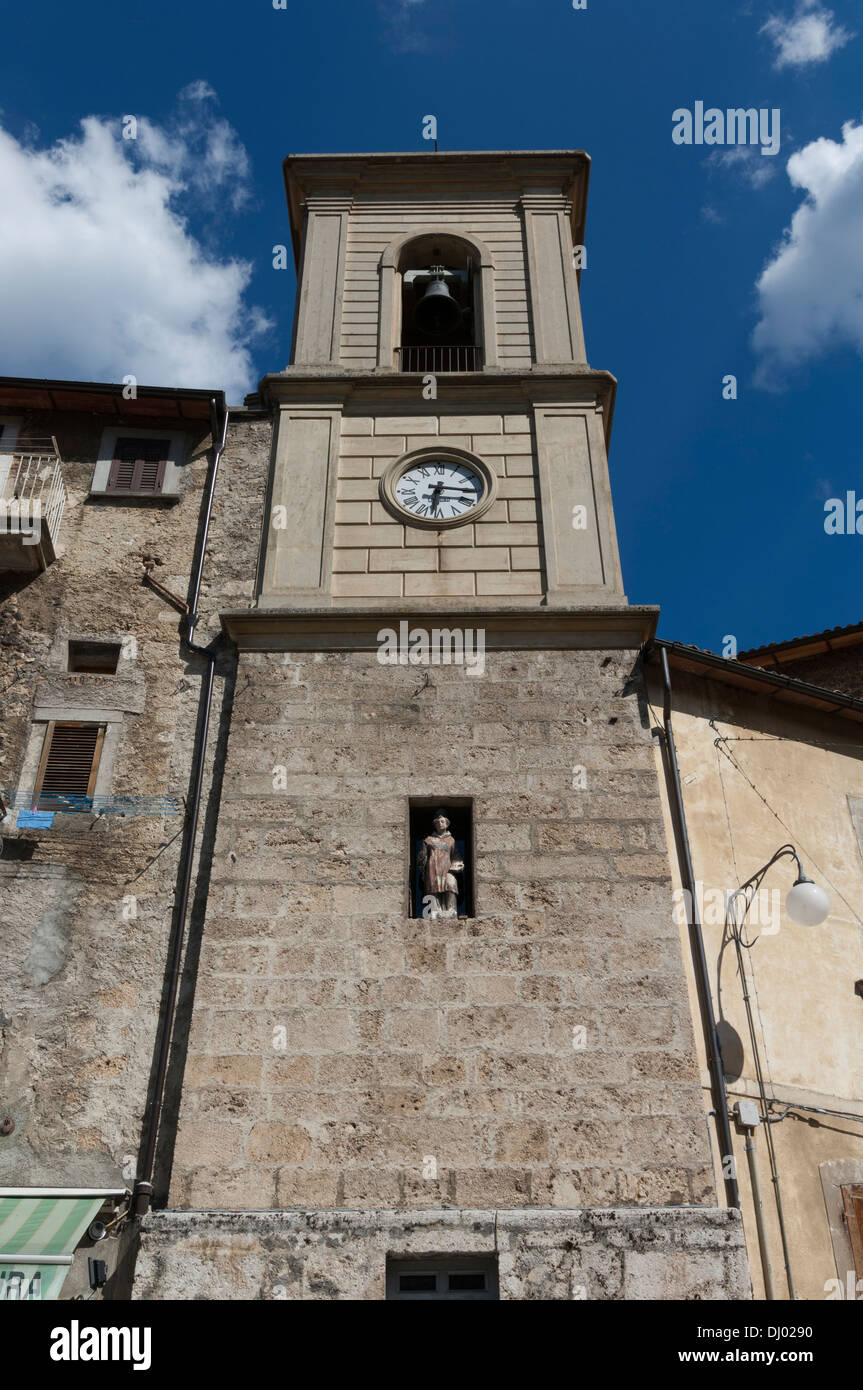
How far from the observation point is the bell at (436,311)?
14.2 meters

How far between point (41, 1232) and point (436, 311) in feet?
36.2

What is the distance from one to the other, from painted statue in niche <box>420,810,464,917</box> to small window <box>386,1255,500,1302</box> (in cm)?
250

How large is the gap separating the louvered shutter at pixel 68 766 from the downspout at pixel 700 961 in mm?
5150

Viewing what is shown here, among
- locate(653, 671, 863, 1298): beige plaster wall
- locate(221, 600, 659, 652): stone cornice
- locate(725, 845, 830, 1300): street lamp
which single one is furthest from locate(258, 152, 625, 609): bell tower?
locate(725, 845, 830, 1300): street lamp

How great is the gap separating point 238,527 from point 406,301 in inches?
195

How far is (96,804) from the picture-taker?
995 centimetres

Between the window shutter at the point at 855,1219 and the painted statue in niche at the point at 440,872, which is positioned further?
the painted statue in niche at the point at 440,872

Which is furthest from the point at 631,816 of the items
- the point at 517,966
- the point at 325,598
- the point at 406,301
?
the point at 406,301

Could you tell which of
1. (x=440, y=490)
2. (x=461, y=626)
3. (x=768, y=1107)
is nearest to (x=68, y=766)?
(x=461, y=626)

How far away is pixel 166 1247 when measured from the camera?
7.60m

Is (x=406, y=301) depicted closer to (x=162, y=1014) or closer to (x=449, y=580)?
(x=449, y=580)

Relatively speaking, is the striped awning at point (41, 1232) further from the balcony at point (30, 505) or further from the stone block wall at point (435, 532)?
the balcony at point (30, 505)

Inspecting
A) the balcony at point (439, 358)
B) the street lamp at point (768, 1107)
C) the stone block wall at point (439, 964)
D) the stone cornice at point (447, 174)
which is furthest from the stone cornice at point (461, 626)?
the stone cornice at point (447, 174)

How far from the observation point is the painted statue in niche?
9203 mm
